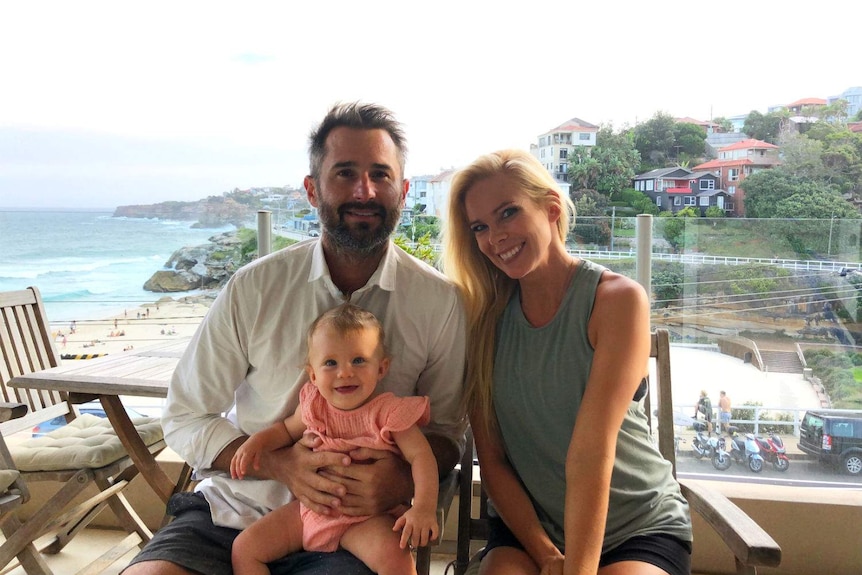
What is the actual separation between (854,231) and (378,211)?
7.85 ft

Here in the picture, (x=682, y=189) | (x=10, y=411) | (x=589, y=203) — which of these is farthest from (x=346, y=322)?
(x=682, y=189)

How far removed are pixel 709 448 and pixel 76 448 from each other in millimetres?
2725

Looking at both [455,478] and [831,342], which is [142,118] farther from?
[831,342]

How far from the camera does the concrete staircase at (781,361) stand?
2934mm

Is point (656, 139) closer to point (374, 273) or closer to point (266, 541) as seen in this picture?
point (374, 273)

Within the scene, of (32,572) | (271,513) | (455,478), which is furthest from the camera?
(32,572)

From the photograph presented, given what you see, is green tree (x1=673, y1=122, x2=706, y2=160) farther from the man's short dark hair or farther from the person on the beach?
the person on the beach

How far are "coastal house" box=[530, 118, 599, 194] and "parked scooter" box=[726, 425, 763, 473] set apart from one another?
4.87 ft

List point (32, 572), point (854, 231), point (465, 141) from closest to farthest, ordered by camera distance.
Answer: point (32, 572)
point (854, 231)
point (465, 141)

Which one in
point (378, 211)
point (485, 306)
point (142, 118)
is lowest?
point (485, 306)

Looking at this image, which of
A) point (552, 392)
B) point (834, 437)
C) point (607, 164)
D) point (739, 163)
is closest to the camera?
point (552, 392)

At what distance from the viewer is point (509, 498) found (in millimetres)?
1597

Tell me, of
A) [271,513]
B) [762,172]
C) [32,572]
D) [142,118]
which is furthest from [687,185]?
[142,118]

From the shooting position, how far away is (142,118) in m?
4.66
